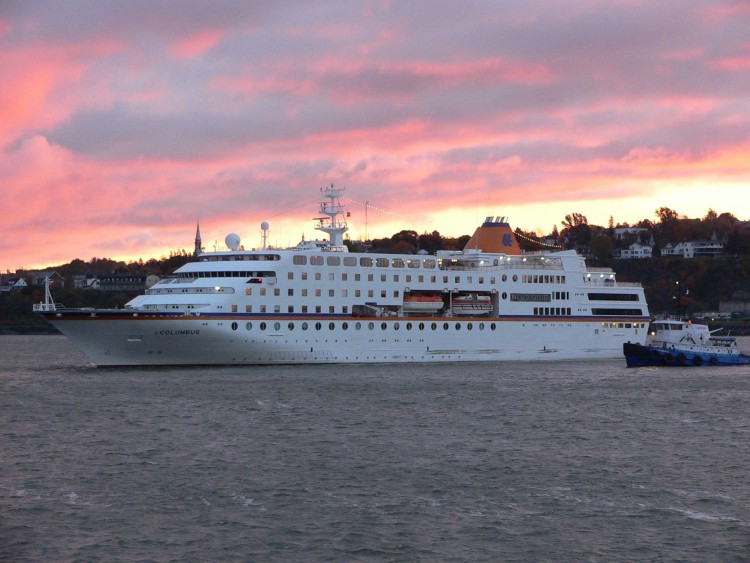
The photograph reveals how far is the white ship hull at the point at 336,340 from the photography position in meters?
53.8

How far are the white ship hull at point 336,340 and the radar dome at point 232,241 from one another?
6.71 metres

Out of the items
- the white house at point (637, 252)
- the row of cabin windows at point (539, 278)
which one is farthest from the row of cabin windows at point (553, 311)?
the white house at point (637, 252)

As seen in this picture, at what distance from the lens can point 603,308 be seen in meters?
66.9

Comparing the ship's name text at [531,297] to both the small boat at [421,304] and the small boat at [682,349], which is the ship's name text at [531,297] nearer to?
the small boat at [421,304]

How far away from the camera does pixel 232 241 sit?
6044 cm

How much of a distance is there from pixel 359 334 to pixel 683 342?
2228cm

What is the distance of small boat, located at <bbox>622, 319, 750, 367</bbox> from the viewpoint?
63312mm

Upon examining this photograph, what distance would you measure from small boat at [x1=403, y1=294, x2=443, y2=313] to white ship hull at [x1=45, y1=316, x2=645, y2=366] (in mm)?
1225

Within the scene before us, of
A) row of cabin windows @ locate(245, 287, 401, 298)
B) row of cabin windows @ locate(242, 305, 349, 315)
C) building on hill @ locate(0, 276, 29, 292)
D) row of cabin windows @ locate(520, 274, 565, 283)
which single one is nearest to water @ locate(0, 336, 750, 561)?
row of cabin windows @ locate(242, 305, 349, 315)

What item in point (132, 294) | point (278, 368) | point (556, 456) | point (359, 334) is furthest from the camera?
point (132, 294)

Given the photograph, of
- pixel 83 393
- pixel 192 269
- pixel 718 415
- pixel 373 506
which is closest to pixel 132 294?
pixel 192 269

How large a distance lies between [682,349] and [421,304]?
17.0 meters

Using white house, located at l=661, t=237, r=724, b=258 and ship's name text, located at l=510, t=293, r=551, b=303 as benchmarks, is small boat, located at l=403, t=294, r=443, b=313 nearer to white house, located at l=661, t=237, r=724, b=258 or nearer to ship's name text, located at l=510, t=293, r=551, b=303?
ship's name text, located at l=510, t=293, r=551, b=303

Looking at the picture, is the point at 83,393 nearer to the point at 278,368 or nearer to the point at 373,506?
the point at 278,368
